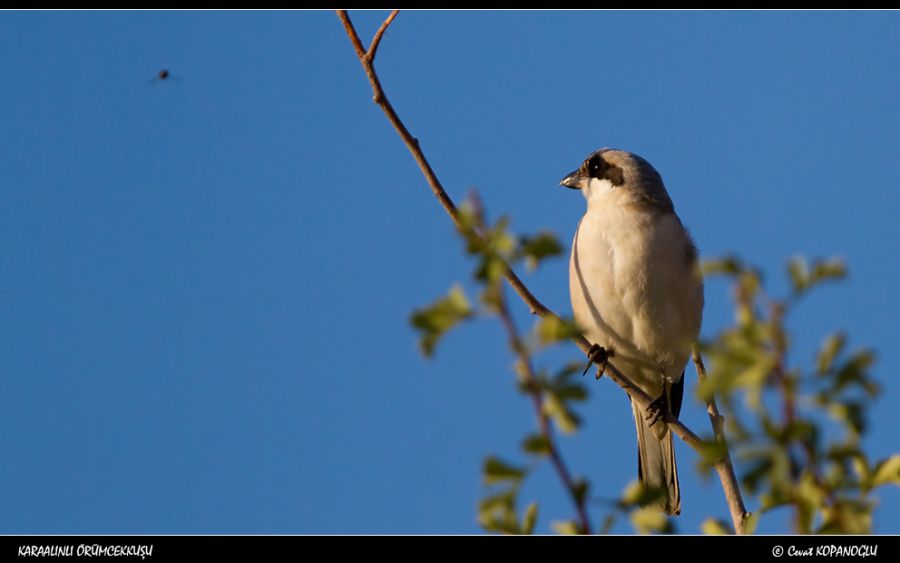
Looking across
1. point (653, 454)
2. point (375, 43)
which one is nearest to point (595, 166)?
point (653, 454)

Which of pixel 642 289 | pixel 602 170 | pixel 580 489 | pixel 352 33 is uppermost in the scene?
pixel 602 170

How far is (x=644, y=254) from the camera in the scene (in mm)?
6602

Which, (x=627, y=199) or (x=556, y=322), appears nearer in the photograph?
(x=556, y=322)

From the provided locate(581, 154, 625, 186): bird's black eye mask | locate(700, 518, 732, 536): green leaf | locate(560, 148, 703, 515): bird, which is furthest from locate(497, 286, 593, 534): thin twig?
locate(581, 154, 625, 186): bird's black eye mask

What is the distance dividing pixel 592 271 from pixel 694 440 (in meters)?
2.66

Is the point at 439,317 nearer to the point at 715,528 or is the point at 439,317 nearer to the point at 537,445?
the point at 537,445

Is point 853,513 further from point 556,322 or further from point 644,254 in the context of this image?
point 644,254

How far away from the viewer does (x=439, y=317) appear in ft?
6.21

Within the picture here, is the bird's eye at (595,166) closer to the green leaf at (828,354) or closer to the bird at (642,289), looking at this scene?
the bird at (642,289)

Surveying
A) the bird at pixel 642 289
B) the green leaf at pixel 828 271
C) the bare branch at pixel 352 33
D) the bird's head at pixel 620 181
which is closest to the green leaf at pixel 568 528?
the green leaf at pixel 828 271

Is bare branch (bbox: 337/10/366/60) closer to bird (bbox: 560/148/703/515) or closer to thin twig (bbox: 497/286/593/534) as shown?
thin twig (bbox: 497/286/593/534)

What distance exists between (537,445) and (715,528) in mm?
723
